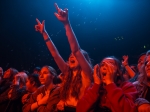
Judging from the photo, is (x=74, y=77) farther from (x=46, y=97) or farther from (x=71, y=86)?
(x=46, y=97)

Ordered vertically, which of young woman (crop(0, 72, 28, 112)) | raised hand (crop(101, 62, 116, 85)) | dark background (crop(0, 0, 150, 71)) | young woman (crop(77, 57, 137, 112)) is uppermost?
dark background (crop(0, 0, 150, 71))

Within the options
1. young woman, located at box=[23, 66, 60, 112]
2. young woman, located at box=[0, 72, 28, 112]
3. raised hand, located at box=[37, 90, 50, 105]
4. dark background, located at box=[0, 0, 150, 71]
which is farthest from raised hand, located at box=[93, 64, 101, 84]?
dark background, located at box=[0, 0, 150, 71]

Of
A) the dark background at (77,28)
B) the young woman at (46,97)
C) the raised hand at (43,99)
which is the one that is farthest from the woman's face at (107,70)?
the dark background at (77,28)

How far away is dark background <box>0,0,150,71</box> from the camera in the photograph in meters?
9.42

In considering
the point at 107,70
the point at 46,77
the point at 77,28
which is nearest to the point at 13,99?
the point at 46,77

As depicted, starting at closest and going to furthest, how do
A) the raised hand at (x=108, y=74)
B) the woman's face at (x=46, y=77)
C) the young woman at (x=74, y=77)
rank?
1. the raised hand at (x=108, y=74)
2. the young woman at (x=74, y=77)
3. the woman's face at (x=46, y=77)

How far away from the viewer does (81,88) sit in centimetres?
255

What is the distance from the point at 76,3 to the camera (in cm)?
909

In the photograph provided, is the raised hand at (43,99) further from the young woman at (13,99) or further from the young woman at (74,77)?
the young woman at (13,99)

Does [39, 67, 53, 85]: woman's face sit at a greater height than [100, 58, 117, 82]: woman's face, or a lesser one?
greater

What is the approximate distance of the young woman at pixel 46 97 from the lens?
8.71 feet

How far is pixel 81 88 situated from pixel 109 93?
0.80 metres

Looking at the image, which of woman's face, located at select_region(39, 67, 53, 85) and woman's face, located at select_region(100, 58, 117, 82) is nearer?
woman's face, located at select_region(100, 58, 117, 82)

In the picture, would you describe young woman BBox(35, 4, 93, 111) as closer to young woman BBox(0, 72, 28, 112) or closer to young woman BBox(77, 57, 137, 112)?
young woman BBox(77, 57, 137, 112)
